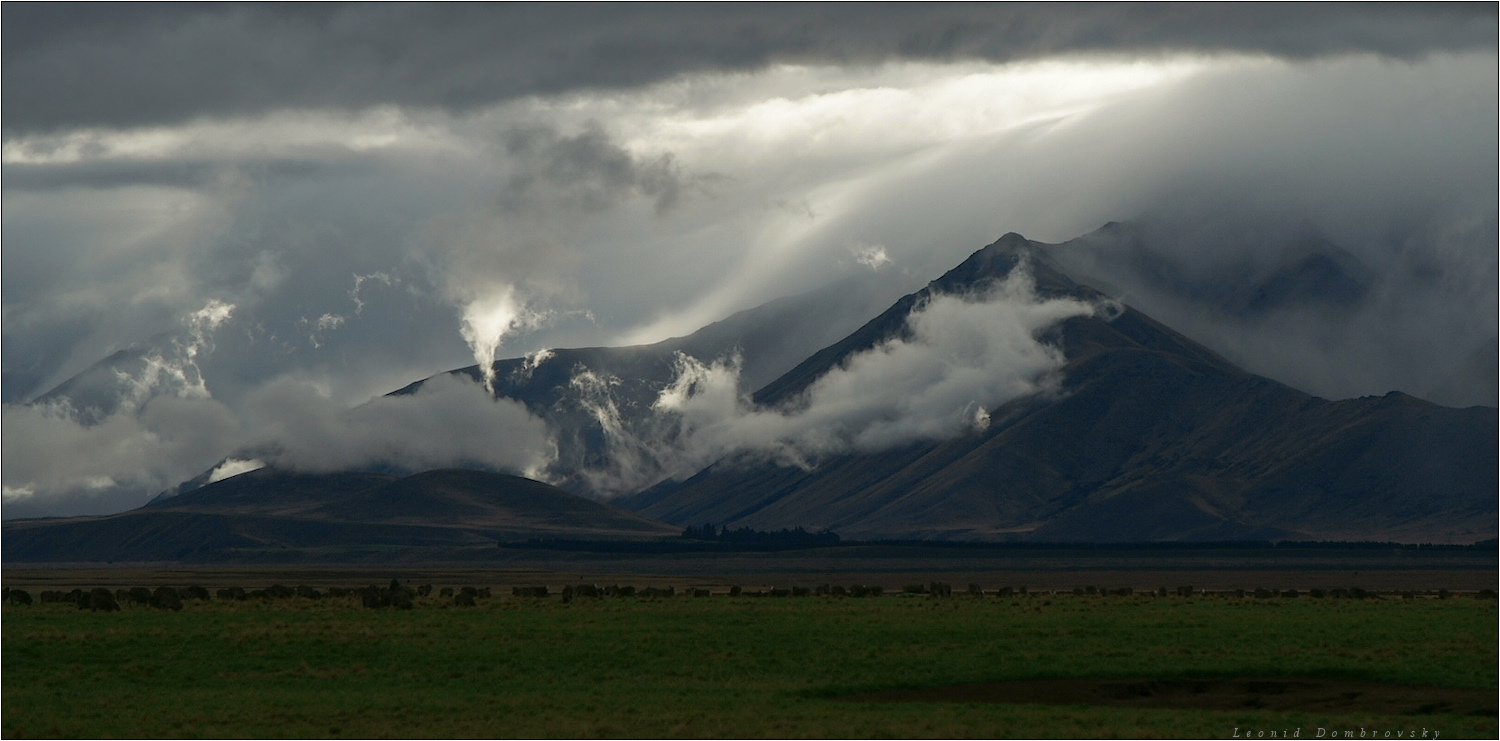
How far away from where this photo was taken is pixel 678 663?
7725cm

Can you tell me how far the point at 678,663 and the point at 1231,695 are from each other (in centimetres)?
2295

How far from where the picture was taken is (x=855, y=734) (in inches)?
2188

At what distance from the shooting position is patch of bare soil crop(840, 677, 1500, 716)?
63.1 metres

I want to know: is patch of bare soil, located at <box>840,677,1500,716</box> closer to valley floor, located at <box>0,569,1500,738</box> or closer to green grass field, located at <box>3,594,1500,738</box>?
valley floor, located at <box>0,569,1500,738</box>

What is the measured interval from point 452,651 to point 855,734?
3002cm

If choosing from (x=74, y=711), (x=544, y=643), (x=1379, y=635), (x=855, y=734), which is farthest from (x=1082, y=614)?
(x=74, y=711)

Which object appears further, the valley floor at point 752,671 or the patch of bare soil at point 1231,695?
the patch of bare soil at point 1231,695

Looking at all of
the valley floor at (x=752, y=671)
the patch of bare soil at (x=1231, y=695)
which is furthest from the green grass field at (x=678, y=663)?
the patch of bare soil at (x=1231, y=695)

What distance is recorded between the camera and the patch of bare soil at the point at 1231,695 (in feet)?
207

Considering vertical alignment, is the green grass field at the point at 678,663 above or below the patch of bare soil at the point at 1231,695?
above

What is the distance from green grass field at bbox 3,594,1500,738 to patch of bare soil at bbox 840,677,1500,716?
149 centimetres

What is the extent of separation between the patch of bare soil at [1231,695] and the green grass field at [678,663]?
149 cm

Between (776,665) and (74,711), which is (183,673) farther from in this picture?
(776,665)

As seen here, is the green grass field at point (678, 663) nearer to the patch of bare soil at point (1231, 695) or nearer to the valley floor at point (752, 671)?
the valley floor at point (752, 671)
